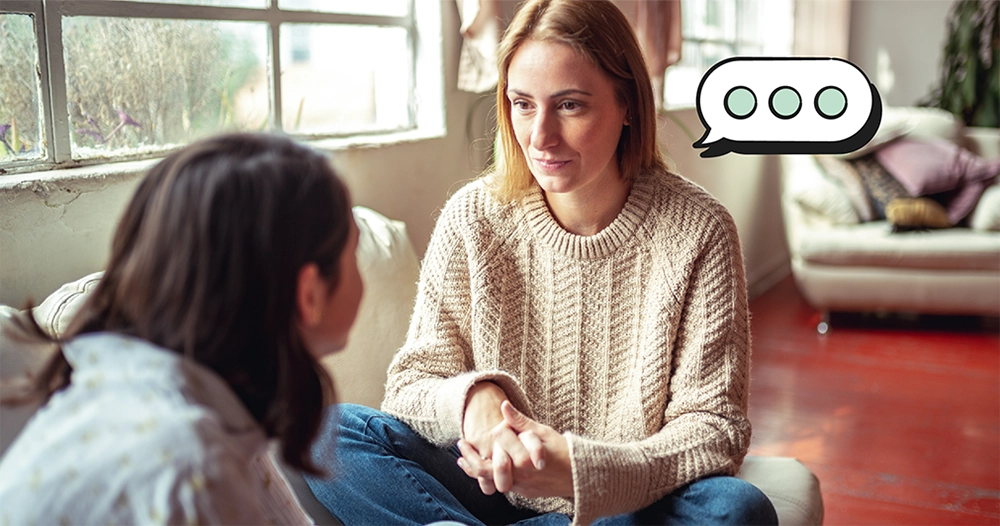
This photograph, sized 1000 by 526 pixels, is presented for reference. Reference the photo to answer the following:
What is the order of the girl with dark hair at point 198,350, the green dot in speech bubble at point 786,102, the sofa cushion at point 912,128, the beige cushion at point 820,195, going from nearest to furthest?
the girl with dark hair at point 198,350
the green dot in speech bubble at point 786,102
the beige cushion at point 820,195
the sofa cushion at point 912,128

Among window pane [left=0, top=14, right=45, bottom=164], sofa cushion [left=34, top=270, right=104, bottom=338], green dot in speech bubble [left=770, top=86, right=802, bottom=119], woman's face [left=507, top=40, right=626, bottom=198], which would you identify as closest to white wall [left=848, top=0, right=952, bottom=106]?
green dot in speech bubble [left=770, top=86, right=802, bottom=119]

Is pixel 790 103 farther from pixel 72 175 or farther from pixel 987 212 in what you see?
pixel 987 212

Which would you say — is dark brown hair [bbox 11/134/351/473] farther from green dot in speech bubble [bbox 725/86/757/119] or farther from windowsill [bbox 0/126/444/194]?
green dot in speech bubble [bbox 725/86/757/119]

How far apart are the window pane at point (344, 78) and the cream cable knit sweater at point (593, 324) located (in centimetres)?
63

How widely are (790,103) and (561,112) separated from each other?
1.12 m

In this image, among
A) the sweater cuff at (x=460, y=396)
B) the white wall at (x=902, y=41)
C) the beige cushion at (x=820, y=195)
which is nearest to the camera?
the sweater cuff at (x=460, y=396)

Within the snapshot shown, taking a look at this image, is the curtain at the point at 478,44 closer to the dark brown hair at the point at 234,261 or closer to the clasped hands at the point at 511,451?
the clasped hands at the point at 511,451

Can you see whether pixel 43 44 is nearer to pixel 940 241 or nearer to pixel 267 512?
pixel 267 512

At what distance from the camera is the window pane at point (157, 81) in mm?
1598

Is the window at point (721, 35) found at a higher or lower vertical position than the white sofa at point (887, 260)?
higher

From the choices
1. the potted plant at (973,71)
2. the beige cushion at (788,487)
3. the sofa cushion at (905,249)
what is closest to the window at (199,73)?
the beige cushion at (788,487)

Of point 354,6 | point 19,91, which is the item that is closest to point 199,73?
point 19,91

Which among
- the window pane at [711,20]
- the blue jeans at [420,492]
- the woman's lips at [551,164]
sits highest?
the window pane at [711,20]

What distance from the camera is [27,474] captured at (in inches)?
25.8
